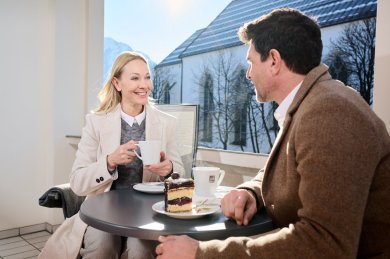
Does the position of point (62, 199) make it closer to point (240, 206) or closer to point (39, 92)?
point (240, 206)

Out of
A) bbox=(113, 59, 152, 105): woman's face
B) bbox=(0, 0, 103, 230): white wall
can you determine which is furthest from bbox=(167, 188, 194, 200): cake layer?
bbox=(0, 0, 103, 230): white wall

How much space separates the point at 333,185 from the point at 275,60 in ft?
1.69

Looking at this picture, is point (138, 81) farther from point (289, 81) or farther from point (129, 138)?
point (289, 81)

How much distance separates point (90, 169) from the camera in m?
1.81

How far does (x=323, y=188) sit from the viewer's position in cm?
84

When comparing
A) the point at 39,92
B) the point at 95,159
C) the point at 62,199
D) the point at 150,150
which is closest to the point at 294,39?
the point at 150,150

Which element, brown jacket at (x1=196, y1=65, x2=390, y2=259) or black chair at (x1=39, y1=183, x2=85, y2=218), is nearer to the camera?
brown jacket at (x1=196, y1=65, x2=390, y2=259)

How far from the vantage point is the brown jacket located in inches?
32.8

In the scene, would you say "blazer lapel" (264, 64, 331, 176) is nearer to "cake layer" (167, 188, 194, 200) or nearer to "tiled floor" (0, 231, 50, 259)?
"cake layer" (167, 188, 194, 200)

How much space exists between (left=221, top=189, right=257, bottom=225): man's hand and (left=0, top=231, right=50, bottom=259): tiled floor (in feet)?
7.42

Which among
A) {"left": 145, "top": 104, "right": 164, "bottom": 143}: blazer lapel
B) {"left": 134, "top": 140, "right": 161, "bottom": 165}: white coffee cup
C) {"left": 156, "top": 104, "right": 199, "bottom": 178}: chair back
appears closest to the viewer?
{"left": 134, "top": 140, "right": 161, "bottom": 165}: white coffee cup

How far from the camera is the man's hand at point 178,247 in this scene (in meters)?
0.97

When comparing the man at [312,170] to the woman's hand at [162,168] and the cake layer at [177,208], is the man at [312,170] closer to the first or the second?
the cake layer at [177,208]

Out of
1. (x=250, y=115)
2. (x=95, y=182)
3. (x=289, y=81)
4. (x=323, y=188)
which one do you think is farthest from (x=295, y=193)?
(x=250, y=115)
